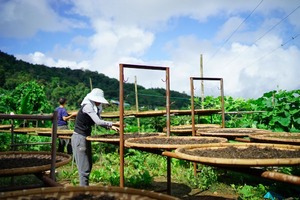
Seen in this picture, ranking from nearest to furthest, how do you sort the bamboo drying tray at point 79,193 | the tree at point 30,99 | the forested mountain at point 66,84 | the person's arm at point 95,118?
the bamboo drying tray at point 79,193 → the person's arm at point 95,118 → the tree at point 30,99 → the forested mountain at point 66,84

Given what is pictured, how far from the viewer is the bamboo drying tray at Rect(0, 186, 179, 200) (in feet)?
3.68

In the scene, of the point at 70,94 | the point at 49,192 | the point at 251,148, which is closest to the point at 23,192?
the point at 49,192

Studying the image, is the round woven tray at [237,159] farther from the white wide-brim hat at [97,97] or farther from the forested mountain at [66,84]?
the forested mountain at [66,84]

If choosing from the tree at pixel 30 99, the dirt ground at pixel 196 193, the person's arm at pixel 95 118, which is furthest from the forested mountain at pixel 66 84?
the person's arm at pixel 95 118

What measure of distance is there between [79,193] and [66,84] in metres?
31.0

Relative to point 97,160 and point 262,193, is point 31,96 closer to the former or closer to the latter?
point 97,160

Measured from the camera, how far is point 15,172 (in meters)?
1.57

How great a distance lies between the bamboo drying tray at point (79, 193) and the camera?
112 cm

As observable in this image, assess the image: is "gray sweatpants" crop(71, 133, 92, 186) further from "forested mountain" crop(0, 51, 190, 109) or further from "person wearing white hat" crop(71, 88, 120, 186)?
"forested mountain" crop(0, 51, 190, 109)

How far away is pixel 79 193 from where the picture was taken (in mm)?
1227

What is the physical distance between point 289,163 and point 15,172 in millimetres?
1599

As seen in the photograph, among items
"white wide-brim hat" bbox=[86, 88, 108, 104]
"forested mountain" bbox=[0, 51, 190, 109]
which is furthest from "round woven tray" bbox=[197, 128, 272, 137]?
"forested mountain" bbox=[0, 51, 190, 109]

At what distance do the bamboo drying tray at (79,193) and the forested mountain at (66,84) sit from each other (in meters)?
19.0

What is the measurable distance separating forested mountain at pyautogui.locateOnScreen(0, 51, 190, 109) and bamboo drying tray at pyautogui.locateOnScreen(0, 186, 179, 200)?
18974mm
